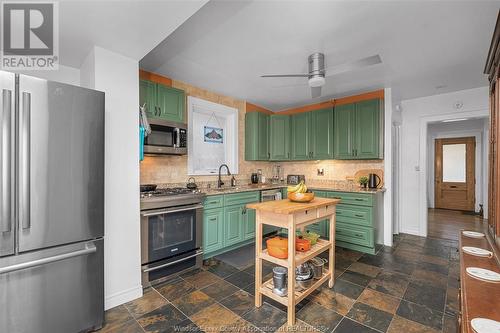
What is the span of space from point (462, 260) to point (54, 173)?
2.65 meters

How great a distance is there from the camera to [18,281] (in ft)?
4.87

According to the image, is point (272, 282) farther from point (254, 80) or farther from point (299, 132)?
point (299, 132)

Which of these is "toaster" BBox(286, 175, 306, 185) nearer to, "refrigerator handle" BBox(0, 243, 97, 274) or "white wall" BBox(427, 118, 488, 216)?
"refrigerator handle" BBox(0, 243, 97, 274)

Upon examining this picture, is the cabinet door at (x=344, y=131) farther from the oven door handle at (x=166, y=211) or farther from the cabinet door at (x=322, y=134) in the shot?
the oven door handle at (x=166, y=211)

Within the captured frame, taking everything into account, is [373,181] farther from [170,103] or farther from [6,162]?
[6,162]

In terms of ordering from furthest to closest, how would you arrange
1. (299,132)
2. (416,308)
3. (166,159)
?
1. (299,132)
2. (166,159)
3. (416,308)

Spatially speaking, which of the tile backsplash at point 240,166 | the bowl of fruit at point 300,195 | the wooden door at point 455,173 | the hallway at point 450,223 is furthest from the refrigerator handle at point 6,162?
the wooden door at point 455,173

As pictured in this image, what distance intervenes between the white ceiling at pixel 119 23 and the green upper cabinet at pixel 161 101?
67cm

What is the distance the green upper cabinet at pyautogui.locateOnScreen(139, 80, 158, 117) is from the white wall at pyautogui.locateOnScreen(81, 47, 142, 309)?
53 cm

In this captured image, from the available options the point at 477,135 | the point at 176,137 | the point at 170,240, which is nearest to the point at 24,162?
the point at 170,240

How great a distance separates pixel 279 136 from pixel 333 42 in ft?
8.33

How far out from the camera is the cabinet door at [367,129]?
3.69 m

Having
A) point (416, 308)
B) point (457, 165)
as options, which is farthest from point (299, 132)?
point (457, 165)

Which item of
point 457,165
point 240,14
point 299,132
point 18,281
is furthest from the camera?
point 457,165
